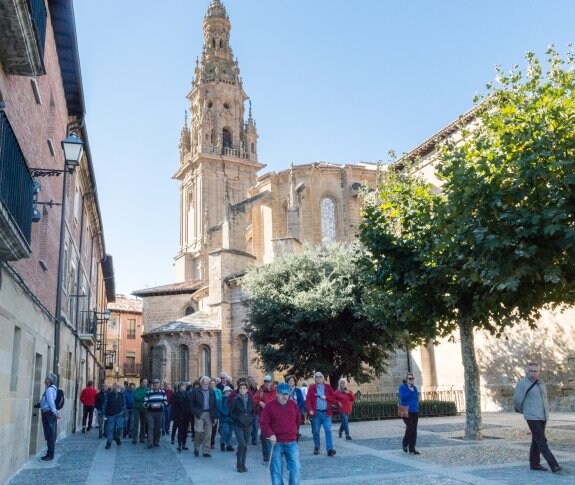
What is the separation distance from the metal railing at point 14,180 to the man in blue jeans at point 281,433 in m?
3.76

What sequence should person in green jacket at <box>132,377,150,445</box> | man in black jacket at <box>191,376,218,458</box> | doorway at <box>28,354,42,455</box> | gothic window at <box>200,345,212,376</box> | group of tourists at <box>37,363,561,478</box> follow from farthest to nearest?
gothic window at <box>200,345,212,376</box>
person in green jacket at <box>132,377,150,445</box>
man in black jacket at <box>191,376,218,458</box>
doorway at <box>28,354,42,455</box>
group of tourists at <box>37,363,561,478</box>

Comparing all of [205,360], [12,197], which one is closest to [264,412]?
[12,197]

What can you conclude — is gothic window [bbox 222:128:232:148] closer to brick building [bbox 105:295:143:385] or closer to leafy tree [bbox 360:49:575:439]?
brick building [bbox 105:295:143:385]

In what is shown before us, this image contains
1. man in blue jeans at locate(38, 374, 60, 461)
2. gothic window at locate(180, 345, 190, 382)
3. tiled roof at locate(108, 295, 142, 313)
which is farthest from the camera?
tiled roof at locate(108, 295, 142, 313)

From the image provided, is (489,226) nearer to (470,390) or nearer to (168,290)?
(470,390)

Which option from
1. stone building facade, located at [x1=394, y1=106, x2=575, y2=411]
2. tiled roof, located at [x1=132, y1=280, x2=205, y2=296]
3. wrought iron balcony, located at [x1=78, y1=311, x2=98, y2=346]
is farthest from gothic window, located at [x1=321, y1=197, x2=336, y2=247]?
wrought iron balcony, located at [x1=78, y1=311, x2=98, y2=346]

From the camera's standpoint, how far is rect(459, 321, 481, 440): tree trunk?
42.3ft

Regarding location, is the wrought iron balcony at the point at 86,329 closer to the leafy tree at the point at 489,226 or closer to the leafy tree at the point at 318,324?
the leafy tree at the point at 318,324

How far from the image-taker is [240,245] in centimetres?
3956

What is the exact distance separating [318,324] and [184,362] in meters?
15.1

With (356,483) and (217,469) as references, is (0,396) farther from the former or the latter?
(356,483)

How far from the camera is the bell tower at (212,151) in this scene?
60.8 m

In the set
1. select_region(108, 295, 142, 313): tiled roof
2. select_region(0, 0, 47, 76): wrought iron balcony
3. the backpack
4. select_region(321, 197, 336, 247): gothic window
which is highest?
select_region(321, 197, 336, 247): gothic window

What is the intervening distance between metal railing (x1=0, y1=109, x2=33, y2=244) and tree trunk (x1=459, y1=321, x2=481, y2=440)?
10.1 meters
